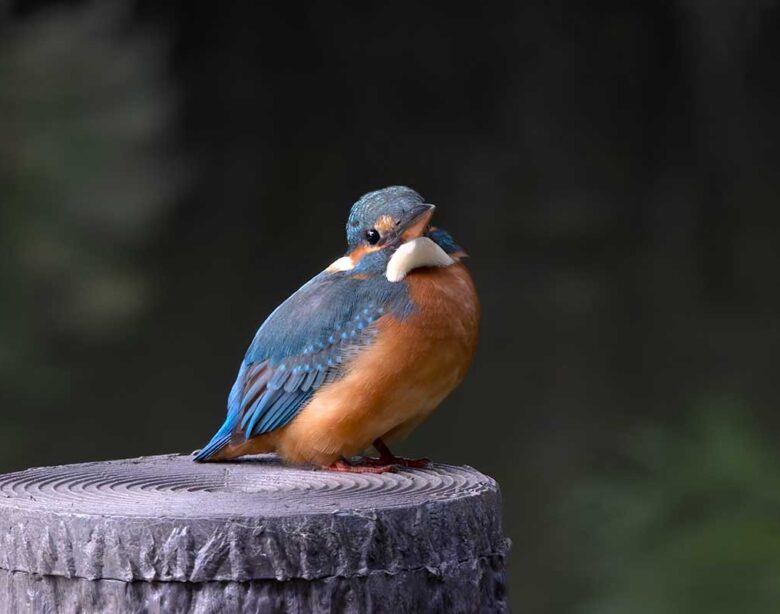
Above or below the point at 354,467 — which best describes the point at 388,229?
above

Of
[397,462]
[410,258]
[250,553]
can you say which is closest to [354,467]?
[397,462]

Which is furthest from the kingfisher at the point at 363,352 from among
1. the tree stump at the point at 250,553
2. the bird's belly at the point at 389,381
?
the tree stump at the point at 250,553

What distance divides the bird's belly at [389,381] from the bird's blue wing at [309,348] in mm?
17

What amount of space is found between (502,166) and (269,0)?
2.18 feet

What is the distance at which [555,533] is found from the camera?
3408mm

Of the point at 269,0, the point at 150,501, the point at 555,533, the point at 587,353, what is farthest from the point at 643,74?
the point at 150,501

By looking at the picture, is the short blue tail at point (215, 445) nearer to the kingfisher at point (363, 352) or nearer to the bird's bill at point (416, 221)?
the kingfisher at point (363, 352)

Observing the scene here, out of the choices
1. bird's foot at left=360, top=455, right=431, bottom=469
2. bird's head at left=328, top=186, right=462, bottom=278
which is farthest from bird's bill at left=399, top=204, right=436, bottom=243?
bird's foot at left=360, top=455, right=431, bottom=469

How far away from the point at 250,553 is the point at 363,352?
1.64ft

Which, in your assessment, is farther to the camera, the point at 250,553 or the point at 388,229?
the point at 388,229

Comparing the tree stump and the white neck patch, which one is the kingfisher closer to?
the white neck patch

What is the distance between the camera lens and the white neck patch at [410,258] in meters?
1.94

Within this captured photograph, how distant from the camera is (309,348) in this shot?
1938mm

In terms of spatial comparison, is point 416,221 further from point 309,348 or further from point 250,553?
point 250,553
